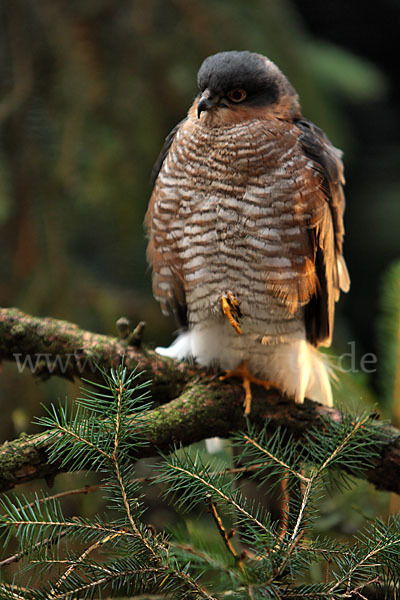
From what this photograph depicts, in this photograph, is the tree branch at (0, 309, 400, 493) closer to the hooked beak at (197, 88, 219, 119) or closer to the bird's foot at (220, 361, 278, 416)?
the bird's foot at (220, 361, 278, 416)

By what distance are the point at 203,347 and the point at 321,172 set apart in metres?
0.73

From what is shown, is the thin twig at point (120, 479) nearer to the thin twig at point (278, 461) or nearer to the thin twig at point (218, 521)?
the thin twig at point (218, 521)

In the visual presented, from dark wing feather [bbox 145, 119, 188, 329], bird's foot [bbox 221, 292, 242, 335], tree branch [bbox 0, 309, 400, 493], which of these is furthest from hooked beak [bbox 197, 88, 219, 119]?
tree branch [bbox 0, 309, 400, 493]

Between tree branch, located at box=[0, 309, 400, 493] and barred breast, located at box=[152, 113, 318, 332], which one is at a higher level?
barred breast, located at box=[152, 113, 318, 332]

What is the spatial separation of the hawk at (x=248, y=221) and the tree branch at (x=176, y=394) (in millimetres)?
90

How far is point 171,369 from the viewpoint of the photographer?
1852 millimetres

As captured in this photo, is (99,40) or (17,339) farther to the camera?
(99,40)

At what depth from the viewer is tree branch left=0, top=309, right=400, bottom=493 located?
62.9 inches

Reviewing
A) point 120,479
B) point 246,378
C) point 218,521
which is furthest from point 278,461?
point 246,378

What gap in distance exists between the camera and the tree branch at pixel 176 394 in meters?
1.60

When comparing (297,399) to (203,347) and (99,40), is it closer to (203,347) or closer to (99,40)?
(203,347)

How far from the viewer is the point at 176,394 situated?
1856mm

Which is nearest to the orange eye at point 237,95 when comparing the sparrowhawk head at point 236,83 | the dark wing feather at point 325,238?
the sparrowhawk head at point 236,83

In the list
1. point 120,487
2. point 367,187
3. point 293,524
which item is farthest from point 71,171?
point 367,187
